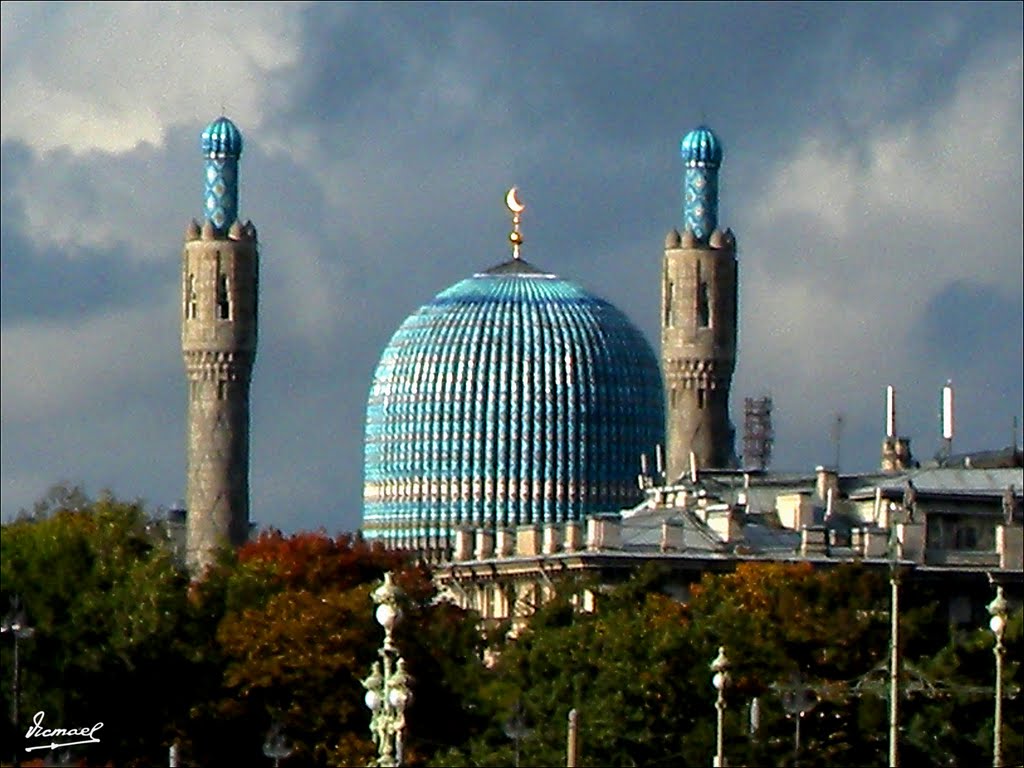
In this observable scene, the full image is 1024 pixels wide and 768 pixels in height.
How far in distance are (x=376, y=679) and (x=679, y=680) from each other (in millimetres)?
53196

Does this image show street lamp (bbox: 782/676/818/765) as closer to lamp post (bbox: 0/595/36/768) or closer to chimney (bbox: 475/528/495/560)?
lamp post (bbox: 0/595/36/768)

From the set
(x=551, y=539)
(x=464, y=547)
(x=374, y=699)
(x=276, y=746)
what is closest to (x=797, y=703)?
(x=276, y=746)

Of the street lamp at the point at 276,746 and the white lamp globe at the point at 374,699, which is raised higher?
the white lamp globe at the point at 374,699

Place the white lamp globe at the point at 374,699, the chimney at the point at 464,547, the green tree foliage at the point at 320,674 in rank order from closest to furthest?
1. the white lamp globe at the point at 374,699
2. the green tree foliage at the point at 320,674
3. the chimney at the point at 464,547

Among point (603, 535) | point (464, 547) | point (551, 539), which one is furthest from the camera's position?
point (464, 547)

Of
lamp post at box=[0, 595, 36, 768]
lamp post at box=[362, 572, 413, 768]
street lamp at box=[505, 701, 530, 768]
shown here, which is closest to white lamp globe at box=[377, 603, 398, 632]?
lamp post at box=[362, 572, 413, 768]

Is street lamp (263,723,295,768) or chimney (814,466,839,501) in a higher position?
chimney (814,466,839,501)

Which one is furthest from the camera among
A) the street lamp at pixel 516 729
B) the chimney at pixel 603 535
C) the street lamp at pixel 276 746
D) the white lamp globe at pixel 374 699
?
the chimney at pixel 603 535

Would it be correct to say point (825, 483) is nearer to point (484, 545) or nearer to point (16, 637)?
point (484, 545)

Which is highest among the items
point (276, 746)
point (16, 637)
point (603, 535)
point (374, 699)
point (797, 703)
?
point (603, 535)

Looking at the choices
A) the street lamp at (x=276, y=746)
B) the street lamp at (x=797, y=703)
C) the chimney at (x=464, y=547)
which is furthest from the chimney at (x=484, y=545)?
the street lamp at (x=797, y=703)

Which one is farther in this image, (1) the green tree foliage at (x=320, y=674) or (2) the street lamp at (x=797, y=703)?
(1) the green tree foliage at (x=320, y=674)

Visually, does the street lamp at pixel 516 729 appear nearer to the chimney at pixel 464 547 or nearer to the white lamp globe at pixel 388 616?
the white lamp globe at pixel 388 616

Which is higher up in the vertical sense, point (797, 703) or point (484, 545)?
point (484, 545)
